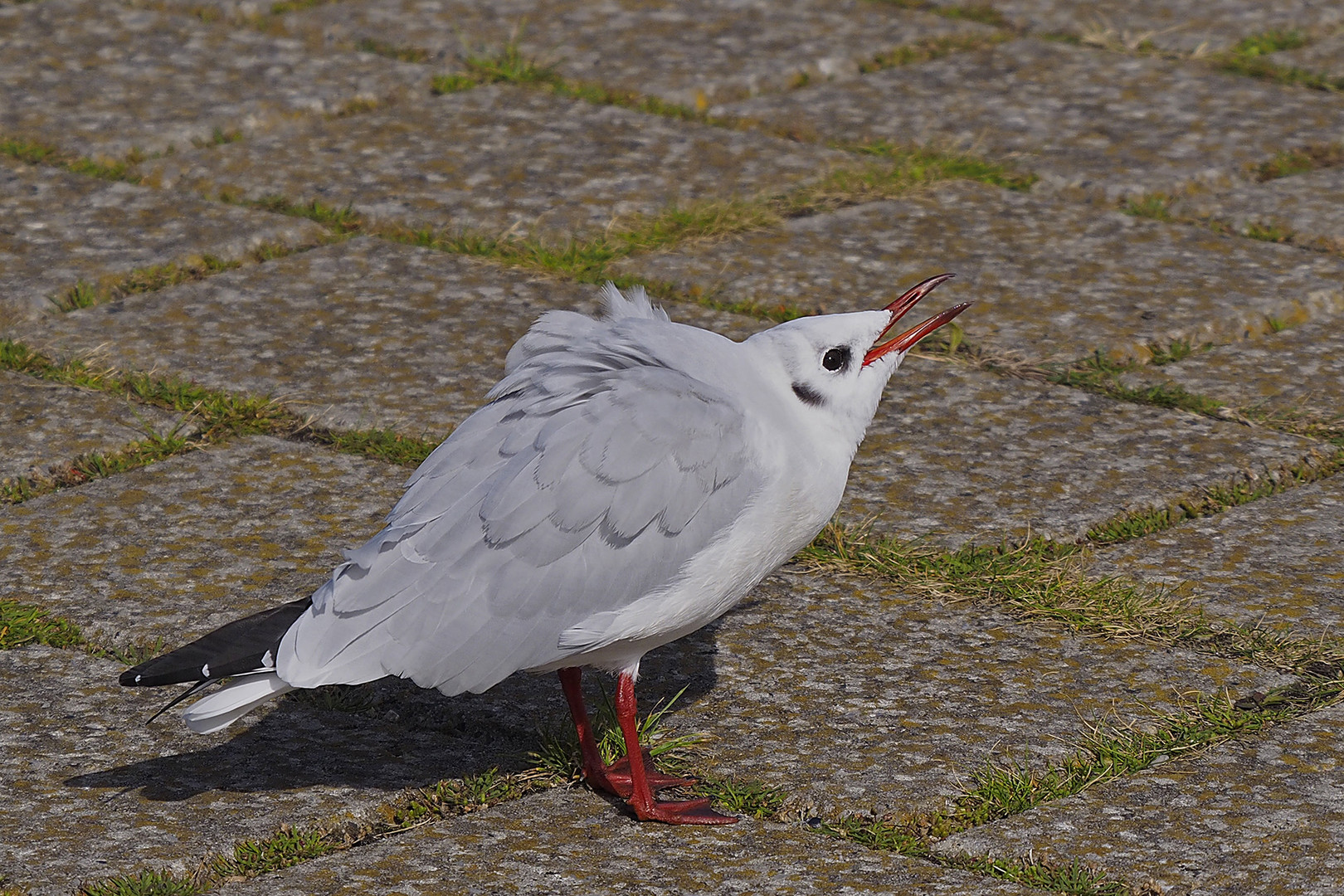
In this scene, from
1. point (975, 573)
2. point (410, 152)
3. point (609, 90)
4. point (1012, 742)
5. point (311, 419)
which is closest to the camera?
point (1012, 742)

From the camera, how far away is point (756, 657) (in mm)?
3457

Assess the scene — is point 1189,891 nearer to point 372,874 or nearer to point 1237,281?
point 372,874

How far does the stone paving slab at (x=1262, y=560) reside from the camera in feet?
11.5

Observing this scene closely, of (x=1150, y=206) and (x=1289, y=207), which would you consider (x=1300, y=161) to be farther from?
(x=1150, y=206)

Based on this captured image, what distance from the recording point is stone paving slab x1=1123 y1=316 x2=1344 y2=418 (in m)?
4.34

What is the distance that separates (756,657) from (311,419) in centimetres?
140

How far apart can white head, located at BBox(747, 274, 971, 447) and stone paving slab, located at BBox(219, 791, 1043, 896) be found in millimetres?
745

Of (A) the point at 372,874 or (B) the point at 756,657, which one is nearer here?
(A) the point at 372,874

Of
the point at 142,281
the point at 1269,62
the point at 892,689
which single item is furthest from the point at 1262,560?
the point at 1269,62

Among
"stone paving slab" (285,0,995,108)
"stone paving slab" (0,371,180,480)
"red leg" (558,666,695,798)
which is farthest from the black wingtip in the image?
"stone paving slab" (285,0,995,108)

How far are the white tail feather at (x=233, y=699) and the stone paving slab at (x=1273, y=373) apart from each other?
8.04 ft

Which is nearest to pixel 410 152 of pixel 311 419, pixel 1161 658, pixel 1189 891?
pixel 311 419

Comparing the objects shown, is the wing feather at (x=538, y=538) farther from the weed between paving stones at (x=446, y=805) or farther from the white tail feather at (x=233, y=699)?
the weed between paving stones at (x=446, y=805)

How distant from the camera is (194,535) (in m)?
3.83
